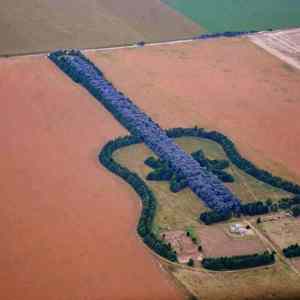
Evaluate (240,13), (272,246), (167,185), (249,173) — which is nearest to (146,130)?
(167,185)

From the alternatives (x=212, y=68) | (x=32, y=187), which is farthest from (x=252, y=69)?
(x=32, y=187)

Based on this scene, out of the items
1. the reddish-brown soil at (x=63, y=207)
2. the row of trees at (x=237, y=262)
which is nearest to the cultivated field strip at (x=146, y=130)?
the reddish-brown soil at (x=63, y=207)

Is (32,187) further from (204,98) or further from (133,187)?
(204,98)

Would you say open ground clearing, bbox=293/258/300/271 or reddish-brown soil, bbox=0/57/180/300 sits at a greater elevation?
open ground clearing, bbox=293/258/300/271

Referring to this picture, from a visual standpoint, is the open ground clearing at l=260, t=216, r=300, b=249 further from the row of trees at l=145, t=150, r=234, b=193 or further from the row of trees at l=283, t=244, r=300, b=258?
the row of trees at l=145, t=150, r=234, b=193

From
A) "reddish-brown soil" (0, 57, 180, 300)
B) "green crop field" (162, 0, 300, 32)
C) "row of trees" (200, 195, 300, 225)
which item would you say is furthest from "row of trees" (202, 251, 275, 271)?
"green crop field" (162, 0, 300, 32)

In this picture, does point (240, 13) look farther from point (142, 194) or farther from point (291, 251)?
point (291, 251)
